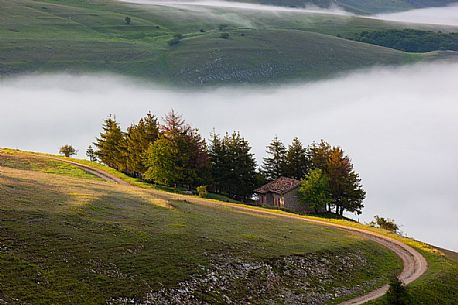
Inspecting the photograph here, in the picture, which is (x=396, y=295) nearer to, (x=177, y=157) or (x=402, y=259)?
(x=402, y=259)

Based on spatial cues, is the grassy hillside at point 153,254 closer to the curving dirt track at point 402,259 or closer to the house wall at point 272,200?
the curving dirt track at point 402,259

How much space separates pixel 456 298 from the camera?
46875mm

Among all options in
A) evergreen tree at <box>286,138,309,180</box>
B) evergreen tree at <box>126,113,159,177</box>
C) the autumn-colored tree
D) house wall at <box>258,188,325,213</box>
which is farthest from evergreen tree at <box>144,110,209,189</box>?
evergreen tree at <box>286,138,309,180</box>

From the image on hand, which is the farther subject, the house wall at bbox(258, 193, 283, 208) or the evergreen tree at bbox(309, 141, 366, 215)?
the evergreen tree at bbox(309, 141, 366, 215)

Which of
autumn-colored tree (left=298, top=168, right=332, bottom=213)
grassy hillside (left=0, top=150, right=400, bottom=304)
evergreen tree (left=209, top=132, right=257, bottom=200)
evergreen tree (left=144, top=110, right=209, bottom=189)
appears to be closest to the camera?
grassy hillside (left=0, top=150, right=400, bottom=304)

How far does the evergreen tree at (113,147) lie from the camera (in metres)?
107

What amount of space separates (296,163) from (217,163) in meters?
17.0

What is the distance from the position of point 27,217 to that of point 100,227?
5.23m

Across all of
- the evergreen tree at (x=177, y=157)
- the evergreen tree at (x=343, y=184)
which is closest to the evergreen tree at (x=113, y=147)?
the evergreen tree at (x=177, y=157)

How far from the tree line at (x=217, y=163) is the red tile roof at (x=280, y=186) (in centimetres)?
222

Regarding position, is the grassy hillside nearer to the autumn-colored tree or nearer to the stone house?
the autumn-colored tree

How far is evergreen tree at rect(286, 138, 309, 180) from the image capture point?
373ft

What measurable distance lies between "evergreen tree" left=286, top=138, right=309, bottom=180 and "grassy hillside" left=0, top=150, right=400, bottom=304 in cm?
5551

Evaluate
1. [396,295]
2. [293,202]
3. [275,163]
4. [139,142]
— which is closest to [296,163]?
[275,163]
